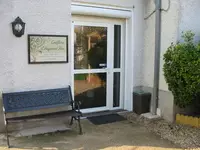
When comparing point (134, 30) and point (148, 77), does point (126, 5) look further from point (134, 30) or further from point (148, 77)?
point (148, 77)

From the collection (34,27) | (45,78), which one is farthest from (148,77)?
(34,27)

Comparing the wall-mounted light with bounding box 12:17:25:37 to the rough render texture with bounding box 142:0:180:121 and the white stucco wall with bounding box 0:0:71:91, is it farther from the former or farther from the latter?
the rough render texture with bounding box 142:0:180:121

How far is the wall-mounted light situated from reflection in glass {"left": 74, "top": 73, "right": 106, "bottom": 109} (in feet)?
6.21

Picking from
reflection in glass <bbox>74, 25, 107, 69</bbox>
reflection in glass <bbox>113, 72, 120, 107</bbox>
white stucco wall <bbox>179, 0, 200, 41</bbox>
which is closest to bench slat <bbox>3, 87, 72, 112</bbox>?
reflection in glass <bbox>74, 25, 107, 69</bbox>

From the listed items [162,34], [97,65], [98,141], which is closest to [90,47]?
[97,65]

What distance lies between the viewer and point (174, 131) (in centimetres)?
552

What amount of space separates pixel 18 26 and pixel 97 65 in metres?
2.40

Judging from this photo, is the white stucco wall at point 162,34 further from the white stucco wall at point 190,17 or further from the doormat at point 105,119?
the doormat at point 105,119

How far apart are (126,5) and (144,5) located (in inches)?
23.2

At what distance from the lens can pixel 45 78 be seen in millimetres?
5508

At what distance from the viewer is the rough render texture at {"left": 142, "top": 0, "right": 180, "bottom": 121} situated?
19.4 feet

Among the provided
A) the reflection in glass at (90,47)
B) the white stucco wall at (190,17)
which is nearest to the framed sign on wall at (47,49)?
the reflection in glass at (90,47)

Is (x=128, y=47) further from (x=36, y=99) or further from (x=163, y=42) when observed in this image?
(x=36, y=99)

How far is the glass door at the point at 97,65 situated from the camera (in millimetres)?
6473
